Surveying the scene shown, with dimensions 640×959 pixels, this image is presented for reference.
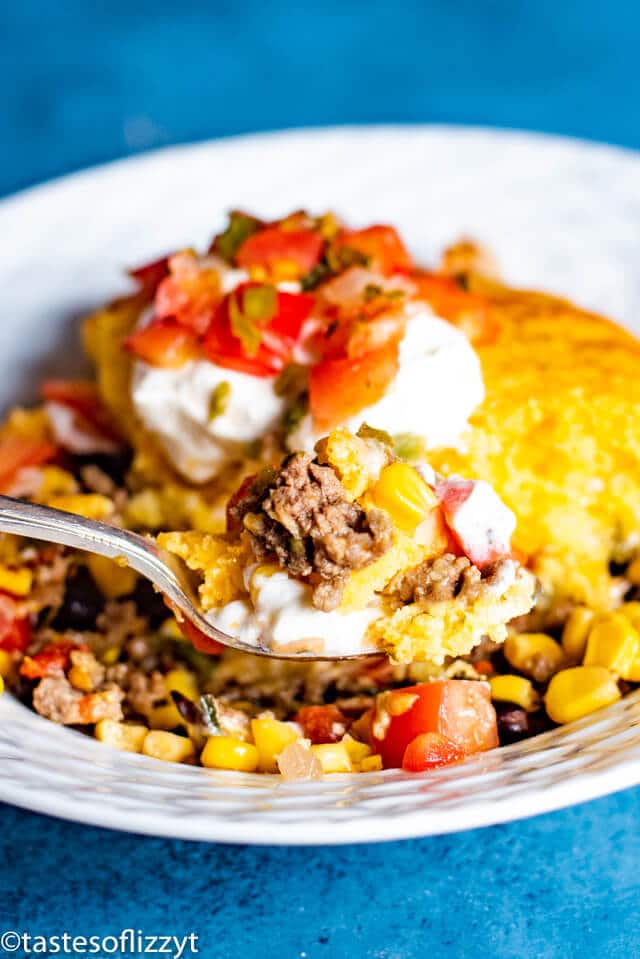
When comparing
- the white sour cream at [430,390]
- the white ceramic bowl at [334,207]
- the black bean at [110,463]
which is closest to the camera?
the white sour cream at [430,390]

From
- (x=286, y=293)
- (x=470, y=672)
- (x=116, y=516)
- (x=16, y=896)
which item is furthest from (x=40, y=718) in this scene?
(x=286, y=293)

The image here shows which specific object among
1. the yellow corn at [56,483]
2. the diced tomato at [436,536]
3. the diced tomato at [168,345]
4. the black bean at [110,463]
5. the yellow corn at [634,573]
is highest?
the diced tomato at [168,345]

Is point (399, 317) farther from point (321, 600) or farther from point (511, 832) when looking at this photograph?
point (511, 832)

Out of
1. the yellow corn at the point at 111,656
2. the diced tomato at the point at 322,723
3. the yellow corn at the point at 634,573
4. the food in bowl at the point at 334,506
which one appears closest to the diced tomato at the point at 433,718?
the food in bowl at the point at 334,506

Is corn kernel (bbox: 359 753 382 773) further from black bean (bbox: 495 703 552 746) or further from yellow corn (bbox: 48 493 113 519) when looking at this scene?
yellow corn (bbox: 48 493 113 519)

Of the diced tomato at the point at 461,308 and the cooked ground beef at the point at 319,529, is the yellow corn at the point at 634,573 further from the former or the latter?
the cooked ground beef at the point at 319,529

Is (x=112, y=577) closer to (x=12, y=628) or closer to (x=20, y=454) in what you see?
(x=12, y=628)
